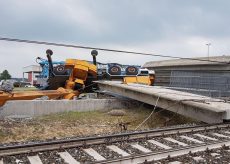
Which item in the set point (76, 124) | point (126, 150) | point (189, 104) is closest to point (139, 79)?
point (76, 124)

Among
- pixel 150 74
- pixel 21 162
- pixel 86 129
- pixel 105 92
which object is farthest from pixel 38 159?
Result: pixel 150 74

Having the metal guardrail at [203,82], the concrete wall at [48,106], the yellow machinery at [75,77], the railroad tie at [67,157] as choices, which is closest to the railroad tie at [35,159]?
the railroad tie at [67,157]

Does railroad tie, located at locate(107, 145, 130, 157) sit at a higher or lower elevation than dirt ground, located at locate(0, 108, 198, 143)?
higher

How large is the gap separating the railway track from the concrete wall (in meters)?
6.13

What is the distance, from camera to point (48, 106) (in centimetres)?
1228

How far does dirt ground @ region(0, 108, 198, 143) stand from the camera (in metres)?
9.11

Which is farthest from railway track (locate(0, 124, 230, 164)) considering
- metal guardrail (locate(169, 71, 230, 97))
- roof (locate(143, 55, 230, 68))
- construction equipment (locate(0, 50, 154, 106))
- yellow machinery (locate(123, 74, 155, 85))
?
roof (locate(143, 55, 230, 68))

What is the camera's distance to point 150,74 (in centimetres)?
1841

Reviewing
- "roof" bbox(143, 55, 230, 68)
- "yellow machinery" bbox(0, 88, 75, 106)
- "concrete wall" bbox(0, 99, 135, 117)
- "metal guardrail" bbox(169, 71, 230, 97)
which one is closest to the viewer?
"yellow machinery" bbox(0, 88, 75, 106)

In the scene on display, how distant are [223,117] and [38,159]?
539 cm

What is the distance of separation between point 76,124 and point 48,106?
2.15m

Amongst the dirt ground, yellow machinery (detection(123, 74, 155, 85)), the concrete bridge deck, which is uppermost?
yellow machinery (detection(123, 74, 155, 85))

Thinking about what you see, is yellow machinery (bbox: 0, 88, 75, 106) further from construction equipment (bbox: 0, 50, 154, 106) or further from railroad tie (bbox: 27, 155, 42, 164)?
railroad tie (bbox: 27, 155, 42, 164)

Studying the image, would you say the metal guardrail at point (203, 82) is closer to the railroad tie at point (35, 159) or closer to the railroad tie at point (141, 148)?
the railroad tie at point (141, 148)
